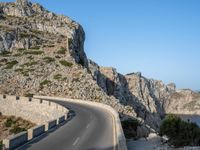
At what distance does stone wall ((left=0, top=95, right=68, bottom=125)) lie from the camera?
45969mm

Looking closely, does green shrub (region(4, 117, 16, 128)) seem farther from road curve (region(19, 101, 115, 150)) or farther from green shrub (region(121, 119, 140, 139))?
green shrub (region(121, 119, 140, 139))

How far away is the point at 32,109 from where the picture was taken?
5169cm

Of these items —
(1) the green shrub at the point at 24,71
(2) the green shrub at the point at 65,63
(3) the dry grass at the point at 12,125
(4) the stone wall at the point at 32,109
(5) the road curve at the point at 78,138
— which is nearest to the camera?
(5) the road curve at the point at 78,138

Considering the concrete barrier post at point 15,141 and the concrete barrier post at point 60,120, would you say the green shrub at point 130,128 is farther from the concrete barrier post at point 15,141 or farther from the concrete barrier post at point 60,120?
the concrete barrier post at point 15,141

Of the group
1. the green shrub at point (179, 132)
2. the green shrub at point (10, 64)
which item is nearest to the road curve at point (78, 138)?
the green shrub at point (179, 132)

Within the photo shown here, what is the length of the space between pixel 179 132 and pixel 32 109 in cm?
2870

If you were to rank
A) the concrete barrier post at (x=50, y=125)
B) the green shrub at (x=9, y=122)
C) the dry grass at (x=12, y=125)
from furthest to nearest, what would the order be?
the green shrub at (x=9, y=122) → the dry grass at (x=12, y=125) → the concrete barrier post at (x=50, y=125)

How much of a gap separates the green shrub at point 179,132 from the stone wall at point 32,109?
52.5 ft

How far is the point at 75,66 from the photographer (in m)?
83.9

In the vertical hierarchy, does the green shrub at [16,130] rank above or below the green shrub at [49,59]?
below

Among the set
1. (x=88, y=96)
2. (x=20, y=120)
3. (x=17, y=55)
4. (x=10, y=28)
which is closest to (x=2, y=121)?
(x=20, y=120)

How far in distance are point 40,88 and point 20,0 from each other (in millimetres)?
106151

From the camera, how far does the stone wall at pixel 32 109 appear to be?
46.0m

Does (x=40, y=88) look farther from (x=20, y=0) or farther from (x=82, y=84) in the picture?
(x=20, y=0)
